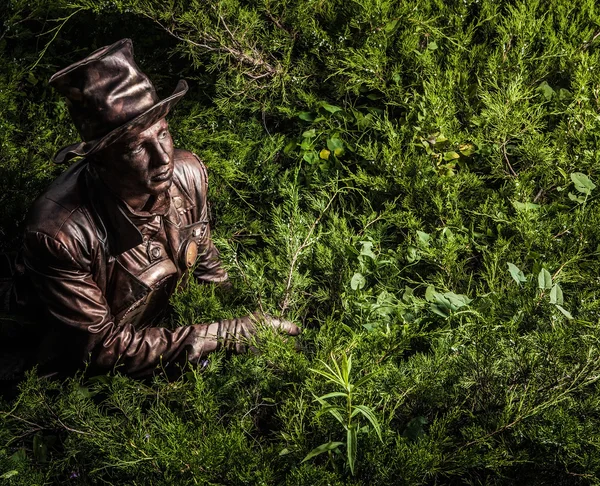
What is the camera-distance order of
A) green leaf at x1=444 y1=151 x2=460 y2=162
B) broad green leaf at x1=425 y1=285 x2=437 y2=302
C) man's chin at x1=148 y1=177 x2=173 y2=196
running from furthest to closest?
1. green leaf at x1=444 y1=151 x2=460 y2=162
2. broad green leaf at x1=425 y1=285 x2=437 y2=302
3. man's chin at x1=148 y1=177 x2=173 y2=196

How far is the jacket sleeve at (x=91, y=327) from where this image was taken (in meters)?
3.03

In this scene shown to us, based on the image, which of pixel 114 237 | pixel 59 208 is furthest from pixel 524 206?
pixel 59 208

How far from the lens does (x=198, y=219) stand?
3.61 m

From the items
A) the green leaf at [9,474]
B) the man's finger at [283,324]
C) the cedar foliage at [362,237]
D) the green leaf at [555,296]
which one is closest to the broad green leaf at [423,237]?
the cedar foliage at [362,237]

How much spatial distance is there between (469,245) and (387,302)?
25.8 inches

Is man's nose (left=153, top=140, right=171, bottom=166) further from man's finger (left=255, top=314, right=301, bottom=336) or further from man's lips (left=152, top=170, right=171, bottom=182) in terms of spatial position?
man's finger (left=255, top=314, right=301, bottom=336)

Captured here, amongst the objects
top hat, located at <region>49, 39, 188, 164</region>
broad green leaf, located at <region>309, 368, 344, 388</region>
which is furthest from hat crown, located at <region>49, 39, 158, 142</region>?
broad green leaf, located at <region>309, 368, 344, 388</region>

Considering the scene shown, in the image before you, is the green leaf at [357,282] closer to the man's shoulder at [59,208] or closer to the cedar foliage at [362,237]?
the cedar foliage at [362,237]

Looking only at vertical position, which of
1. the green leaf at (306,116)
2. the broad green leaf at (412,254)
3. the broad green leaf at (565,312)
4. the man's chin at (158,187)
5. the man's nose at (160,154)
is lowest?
the broad green leaf at (412,254)

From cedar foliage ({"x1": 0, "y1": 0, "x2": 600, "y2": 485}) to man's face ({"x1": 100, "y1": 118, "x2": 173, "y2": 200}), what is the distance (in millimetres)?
474

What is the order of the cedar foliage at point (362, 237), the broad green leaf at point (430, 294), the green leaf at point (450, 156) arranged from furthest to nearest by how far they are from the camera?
the green leaf at point (450, 156) < the broad green leaf at point (430, 294) < the cedar foliage at point (362, 237)

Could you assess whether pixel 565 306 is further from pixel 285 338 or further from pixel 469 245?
pixel 285 338

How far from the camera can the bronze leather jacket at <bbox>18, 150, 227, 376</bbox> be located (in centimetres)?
304

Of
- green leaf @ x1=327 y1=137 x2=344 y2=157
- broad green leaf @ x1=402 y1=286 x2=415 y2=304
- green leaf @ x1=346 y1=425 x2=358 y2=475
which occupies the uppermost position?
green leaf @ x1=346 y1=425 x2=358 y2=475
